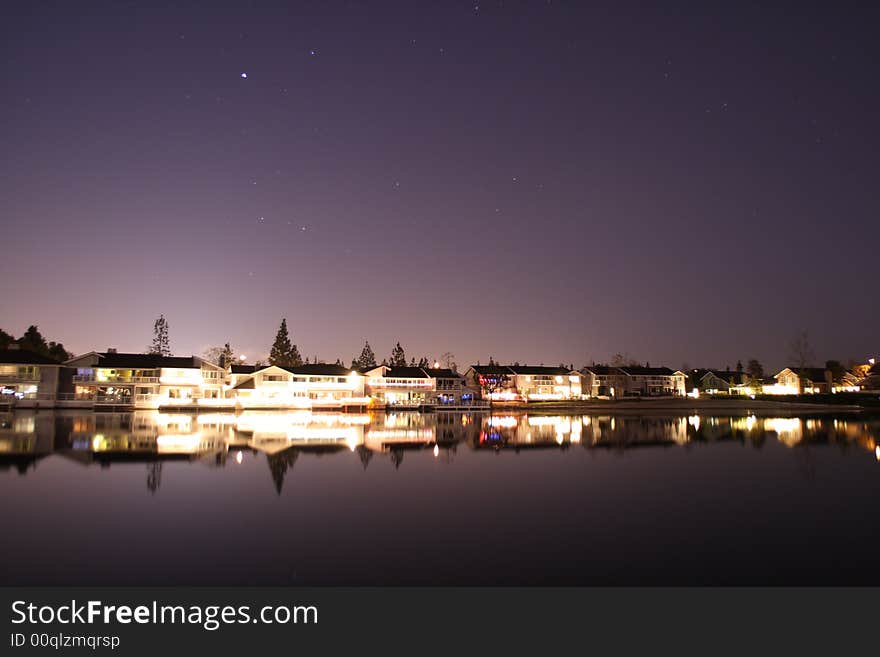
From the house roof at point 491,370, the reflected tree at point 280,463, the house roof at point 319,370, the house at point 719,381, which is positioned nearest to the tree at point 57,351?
the house roof at point 319,370

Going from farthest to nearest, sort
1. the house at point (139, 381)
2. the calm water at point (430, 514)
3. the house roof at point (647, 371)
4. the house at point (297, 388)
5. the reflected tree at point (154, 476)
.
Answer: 1. the house roof at point (647, 371)
2. the house at point (297, 388)
3. the house at point (139, 381)
4. the reflected tree at point (154, 476)
5. the calm water at point (430, 514)

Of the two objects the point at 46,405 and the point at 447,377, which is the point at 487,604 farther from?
the point at 447,377

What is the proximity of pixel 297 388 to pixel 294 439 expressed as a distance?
117ft

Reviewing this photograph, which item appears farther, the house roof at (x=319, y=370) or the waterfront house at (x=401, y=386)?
the waterfront house at (x=401, y=386)

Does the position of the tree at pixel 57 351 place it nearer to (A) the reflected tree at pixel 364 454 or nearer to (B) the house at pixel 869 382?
(A) the reflected tree at pixel 364 454

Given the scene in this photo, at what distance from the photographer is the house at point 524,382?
261 feet

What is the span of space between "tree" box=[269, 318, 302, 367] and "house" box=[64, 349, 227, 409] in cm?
3348

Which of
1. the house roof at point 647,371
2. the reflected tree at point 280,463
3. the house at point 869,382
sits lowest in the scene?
the reflected tree at point 280,463

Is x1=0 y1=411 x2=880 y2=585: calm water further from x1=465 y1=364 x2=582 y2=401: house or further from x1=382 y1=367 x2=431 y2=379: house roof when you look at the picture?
x1=465 y1=364 x2=582 y2=401: house

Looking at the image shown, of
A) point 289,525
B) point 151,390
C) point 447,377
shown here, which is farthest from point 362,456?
point 447,377

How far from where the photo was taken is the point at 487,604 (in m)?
7.56

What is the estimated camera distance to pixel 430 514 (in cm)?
1310

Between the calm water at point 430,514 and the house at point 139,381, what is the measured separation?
30482 mm

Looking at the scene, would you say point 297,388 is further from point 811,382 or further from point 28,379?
point 811,382
